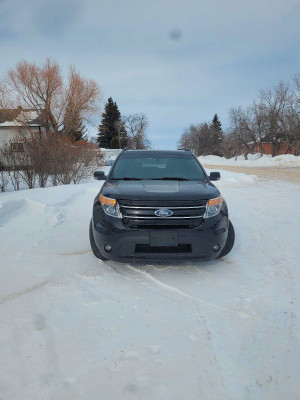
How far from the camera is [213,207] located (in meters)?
3.11

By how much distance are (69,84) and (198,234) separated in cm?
2917

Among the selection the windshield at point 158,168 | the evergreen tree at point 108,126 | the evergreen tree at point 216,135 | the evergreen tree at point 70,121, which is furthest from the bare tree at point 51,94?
the evergreen tree at point 216,135

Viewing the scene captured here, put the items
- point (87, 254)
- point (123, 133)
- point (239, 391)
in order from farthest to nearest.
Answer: point (123, 133), point (87, 254), point (239, 391)

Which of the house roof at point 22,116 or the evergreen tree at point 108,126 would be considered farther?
the evergreen tree at point 108,126

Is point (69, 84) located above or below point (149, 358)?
above

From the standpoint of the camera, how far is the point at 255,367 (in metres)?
1.84

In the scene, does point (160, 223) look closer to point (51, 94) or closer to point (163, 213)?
→ point (163, 213)

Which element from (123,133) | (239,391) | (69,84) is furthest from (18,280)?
(123,133)

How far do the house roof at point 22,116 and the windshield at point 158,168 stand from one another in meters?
27.5

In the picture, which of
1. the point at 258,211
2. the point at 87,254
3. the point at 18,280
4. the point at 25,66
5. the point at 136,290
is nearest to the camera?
the point at 136,290

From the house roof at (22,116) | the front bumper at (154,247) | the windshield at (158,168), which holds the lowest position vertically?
the front bumper at (154,247)

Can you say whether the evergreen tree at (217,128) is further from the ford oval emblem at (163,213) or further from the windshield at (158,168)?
the ford oval emblem at (163,213)

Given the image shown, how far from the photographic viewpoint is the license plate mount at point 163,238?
2.84m

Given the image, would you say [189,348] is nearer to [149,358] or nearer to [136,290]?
[149,358]
